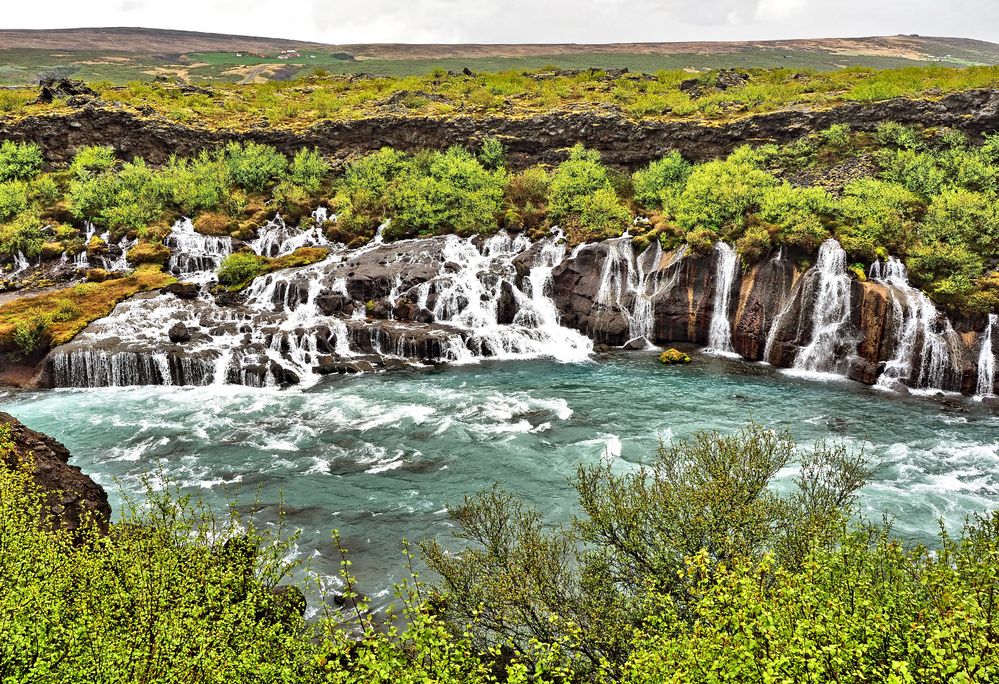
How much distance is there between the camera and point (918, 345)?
37.0 m

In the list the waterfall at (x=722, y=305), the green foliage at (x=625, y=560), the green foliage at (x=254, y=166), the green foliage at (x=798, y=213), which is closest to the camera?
the green foliage at (x=625, y=560)

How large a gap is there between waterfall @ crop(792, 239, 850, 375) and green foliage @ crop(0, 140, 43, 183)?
83.4 meters

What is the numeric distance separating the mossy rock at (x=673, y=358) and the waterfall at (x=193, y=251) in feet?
139

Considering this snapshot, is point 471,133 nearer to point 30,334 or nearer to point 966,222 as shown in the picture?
point 30,334

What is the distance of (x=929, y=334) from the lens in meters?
36.8

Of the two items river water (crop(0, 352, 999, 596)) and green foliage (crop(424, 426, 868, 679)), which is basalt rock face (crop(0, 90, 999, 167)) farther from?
green foliage (crop(424, 426, 868, 679))

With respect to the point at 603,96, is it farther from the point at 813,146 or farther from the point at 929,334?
the point at 929,334

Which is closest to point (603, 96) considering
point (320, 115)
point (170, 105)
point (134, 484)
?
point (320, 115)

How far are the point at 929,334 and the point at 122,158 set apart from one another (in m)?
88.8

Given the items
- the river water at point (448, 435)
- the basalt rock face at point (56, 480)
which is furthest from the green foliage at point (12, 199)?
the basalt rock face at point (56, 480)

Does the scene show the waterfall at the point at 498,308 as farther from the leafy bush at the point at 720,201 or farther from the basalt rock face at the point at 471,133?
the basalt rock face at the point at 471,133

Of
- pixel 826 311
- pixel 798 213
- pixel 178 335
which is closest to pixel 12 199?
pixel 178 335

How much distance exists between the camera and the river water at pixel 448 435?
24812 mm

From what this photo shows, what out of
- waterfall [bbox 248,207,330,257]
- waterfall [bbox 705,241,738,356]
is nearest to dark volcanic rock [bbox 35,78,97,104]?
waterfall [bbox 248,207,330,257]
